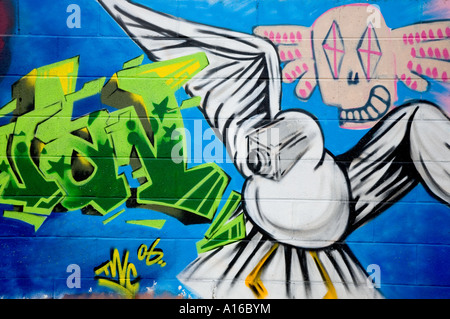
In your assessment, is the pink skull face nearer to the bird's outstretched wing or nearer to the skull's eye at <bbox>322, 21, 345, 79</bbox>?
the skull's eye at <bbox>322, 21, 345, 79</bbox>

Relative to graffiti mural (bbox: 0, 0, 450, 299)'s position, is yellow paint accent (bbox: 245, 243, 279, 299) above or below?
below

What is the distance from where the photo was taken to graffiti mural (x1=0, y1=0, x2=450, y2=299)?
144 inches

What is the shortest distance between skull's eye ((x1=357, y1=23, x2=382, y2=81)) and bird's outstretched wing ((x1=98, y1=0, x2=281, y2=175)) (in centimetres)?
70

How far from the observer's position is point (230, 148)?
369cm

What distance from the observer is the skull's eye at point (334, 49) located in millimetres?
3662

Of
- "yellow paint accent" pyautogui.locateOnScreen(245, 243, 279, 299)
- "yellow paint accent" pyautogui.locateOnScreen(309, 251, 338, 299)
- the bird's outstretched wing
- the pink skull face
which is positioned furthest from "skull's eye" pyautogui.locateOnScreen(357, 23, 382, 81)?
"yellow paint accent" pyautogui.locateOnScreen(245, 243, 279, 299)

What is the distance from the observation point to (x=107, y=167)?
3686 mm

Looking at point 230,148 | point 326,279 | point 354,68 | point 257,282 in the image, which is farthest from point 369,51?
point 257,282

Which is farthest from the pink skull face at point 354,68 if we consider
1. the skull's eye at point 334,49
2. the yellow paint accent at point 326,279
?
the yellow paint accent at point 326,279

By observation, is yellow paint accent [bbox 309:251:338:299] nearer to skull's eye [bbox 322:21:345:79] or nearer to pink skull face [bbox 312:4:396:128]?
pink skull face [bbox 312:4:396:128]

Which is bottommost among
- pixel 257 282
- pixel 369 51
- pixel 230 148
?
pixel 257 282

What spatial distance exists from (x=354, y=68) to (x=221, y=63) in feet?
3.57

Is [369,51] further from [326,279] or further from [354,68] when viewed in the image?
[326,279]

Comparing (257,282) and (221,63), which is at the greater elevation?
(221,63)
